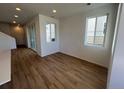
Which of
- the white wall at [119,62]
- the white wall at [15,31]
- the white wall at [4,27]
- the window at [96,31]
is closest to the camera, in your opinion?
the white wall at [119,62]

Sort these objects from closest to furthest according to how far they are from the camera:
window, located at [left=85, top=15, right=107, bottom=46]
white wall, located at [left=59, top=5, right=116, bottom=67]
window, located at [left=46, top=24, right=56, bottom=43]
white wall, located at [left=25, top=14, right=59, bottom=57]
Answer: white wall, located at [left=59, top=5, right=116, bottom=67] → window, located at [left=85, top=15, right=107, bottom=46] → white wall, located at [left=25, top=14, right=59, bottom=57] → window, located at [left=46, top=24, right=56, bottom=43]

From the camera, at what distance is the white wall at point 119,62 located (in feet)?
3.16

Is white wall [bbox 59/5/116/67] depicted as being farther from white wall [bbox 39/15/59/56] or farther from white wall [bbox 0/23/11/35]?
white wall [bbox 0/23/11/35]

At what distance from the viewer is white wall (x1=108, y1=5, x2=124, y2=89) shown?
96 cm

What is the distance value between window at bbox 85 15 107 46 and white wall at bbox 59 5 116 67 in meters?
0.18

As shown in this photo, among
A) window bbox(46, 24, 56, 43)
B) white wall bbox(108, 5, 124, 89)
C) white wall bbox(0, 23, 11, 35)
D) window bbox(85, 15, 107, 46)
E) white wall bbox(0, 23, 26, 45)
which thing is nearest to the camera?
white wall bbox(108, 5, 124, 89)

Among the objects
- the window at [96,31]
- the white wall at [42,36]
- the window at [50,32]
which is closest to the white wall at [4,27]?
the white wall at [42,36]

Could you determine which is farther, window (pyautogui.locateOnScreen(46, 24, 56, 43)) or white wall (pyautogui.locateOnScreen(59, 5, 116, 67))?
window (pyautogui.locateOnScreen(46, 24, 56, 43))

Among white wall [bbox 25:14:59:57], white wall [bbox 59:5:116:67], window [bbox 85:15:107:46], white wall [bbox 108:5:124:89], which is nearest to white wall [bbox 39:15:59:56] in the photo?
white wall [bbox 25:14:59:57]

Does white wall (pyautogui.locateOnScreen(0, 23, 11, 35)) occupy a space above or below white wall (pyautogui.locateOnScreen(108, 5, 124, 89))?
above

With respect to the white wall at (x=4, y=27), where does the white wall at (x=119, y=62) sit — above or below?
below

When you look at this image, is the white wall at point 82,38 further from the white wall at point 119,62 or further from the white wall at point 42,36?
the white wall at point 119,62

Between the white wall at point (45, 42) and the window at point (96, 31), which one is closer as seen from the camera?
the window at point (96, 31)

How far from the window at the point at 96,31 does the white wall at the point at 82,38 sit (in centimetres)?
18
